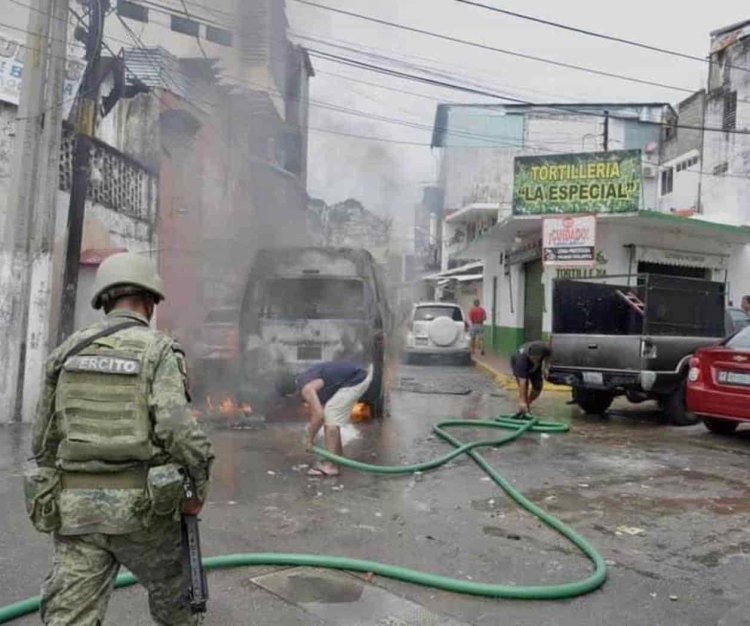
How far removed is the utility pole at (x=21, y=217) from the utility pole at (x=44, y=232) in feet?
0.19

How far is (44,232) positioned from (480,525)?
237 inches

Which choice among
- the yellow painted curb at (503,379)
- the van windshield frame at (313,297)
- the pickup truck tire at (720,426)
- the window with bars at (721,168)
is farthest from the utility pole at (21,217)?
the window with bars at (721,168)

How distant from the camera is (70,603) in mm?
2277

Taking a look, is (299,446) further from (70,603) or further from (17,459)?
(70,603)

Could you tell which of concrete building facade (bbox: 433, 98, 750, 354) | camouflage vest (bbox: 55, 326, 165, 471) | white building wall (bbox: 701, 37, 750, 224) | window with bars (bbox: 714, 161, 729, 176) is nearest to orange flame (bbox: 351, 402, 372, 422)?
concrete building facade (bbox: 433, 98, 750, 354)

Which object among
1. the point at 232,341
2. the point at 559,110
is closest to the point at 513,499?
the point at 232,341

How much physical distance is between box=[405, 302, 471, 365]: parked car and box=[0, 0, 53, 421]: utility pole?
36.5ft

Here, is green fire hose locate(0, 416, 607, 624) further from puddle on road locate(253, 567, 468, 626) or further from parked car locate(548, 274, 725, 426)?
parked car locate(548, 274, 725, 426)

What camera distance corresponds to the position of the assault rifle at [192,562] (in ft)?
7.86

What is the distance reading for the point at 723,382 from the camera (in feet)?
25.8

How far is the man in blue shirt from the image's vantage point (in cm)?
611

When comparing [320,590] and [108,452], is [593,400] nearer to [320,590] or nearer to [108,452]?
[320,590]

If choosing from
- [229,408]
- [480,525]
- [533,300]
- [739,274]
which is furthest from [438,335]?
[480,525]

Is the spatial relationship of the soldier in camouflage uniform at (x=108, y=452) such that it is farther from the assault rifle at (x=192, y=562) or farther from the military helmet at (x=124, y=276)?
the military helmet at (x=124, y=276)
